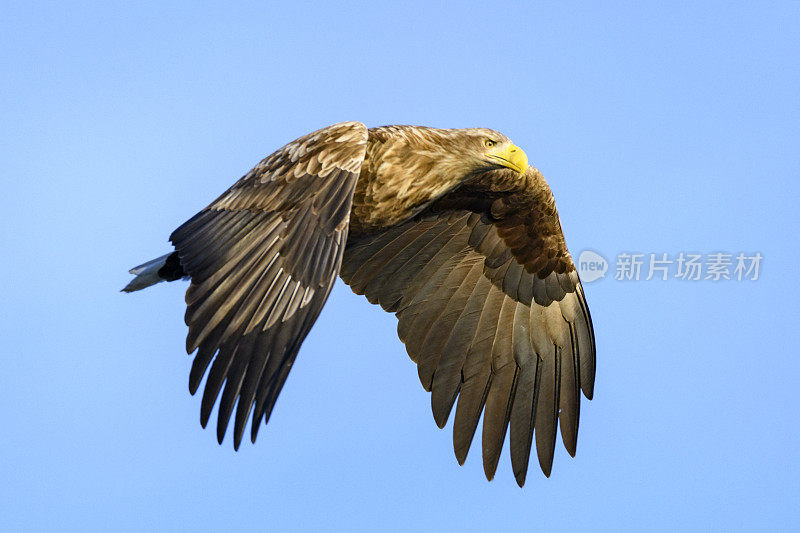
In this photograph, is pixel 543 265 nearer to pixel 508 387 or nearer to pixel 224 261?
pixel 508 387

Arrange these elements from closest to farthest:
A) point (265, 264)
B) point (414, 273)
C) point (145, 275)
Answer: point (265, 264), point (145, 275), point (414, 273)

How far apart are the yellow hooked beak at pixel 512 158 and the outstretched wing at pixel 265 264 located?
3.77 feet

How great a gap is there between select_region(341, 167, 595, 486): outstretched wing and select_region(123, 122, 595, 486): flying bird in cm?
1

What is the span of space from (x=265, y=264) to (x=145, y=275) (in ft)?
6.57

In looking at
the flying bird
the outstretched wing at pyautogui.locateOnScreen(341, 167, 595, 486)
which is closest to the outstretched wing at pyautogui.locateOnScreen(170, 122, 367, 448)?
the flying bird

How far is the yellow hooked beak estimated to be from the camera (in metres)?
6.96

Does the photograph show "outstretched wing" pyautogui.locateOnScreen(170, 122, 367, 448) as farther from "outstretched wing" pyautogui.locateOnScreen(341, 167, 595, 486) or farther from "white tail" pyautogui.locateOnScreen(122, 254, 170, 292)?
"outstretched wing" pyautogui.locateOnScreen(341, 167, 595, 486)

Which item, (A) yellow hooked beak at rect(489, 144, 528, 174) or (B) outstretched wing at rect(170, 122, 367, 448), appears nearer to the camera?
(B) outstretched wing at rect(170, 122, 367, 448)

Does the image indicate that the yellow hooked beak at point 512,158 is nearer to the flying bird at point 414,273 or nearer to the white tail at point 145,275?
the flying bird at point 414,273

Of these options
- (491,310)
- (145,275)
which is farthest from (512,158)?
(145,275)

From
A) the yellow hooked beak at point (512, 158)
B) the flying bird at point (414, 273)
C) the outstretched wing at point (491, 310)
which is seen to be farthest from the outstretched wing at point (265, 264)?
the outstretched wing at point (491, 310)

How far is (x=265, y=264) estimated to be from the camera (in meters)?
5.59

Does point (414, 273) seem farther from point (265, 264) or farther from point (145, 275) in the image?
point (265, 264)

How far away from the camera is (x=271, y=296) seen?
5.43 meters
